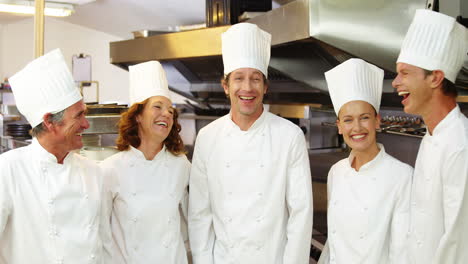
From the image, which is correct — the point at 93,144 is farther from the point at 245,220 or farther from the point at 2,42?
the point at 2,42

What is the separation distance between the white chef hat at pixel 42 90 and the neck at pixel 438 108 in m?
1.24

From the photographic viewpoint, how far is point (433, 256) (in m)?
1.66

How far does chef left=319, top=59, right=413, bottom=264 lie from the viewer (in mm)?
1829

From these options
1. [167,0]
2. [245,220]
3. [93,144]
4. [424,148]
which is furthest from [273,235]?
[167,0]

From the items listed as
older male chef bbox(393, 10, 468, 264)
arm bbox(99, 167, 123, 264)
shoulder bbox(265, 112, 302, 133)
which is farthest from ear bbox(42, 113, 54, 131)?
older male chef bbox(393, 10, 468, 264)

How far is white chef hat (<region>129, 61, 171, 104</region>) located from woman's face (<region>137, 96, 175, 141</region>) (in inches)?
1.1

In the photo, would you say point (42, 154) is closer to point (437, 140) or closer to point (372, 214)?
point (372, 214)

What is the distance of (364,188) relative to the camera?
1900 millimetres

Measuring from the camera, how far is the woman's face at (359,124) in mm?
1893

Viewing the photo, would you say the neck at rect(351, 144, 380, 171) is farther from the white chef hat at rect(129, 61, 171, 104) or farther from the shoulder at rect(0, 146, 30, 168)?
the shoulder at rect(0, 146, 30, 168)

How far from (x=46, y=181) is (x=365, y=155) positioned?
119 cm

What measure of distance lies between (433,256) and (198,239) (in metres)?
0.95

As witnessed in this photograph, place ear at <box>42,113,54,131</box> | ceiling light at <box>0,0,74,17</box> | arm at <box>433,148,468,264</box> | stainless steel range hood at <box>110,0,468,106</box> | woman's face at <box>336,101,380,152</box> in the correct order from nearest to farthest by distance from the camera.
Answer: arm at <box>433,148,468,264</box> < ear at <box>42,113,54,131</box> < woman's face at <box>336,101,380,152</box> < stainless steel range hood at <box>110,0,468,106</box> < ceiling light at <box>0,0,74,17</box>

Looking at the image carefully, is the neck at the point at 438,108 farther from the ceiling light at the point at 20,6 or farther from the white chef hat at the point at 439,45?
the ceiling light at the point at 20,6
